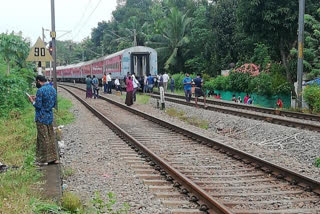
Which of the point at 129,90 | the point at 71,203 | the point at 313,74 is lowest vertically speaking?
the point at 71,203

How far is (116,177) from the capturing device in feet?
24.8

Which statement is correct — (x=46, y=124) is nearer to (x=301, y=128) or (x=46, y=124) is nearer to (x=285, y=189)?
(x=285, y=189)

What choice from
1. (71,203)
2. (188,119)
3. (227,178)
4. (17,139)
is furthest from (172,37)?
(71,203)

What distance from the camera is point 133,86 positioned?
21.8m

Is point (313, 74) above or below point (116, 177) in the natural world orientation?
above

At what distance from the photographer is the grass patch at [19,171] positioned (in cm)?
516

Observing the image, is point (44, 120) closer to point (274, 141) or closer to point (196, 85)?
point (274, 141)

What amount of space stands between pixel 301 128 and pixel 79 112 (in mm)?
10539

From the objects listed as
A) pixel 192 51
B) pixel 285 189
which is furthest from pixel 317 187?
pixel 192 51

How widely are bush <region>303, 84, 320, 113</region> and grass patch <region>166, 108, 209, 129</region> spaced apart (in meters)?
4.49

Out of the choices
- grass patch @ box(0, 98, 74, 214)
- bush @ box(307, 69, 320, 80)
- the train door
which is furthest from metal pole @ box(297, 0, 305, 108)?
the train door

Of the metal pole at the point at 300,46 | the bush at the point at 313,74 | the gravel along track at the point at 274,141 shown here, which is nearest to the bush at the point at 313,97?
the metal pole at the point at 300,46

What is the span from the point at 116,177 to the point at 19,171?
163 centimetres

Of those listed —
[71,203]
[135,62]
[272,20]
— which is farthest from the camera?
[135,62]
